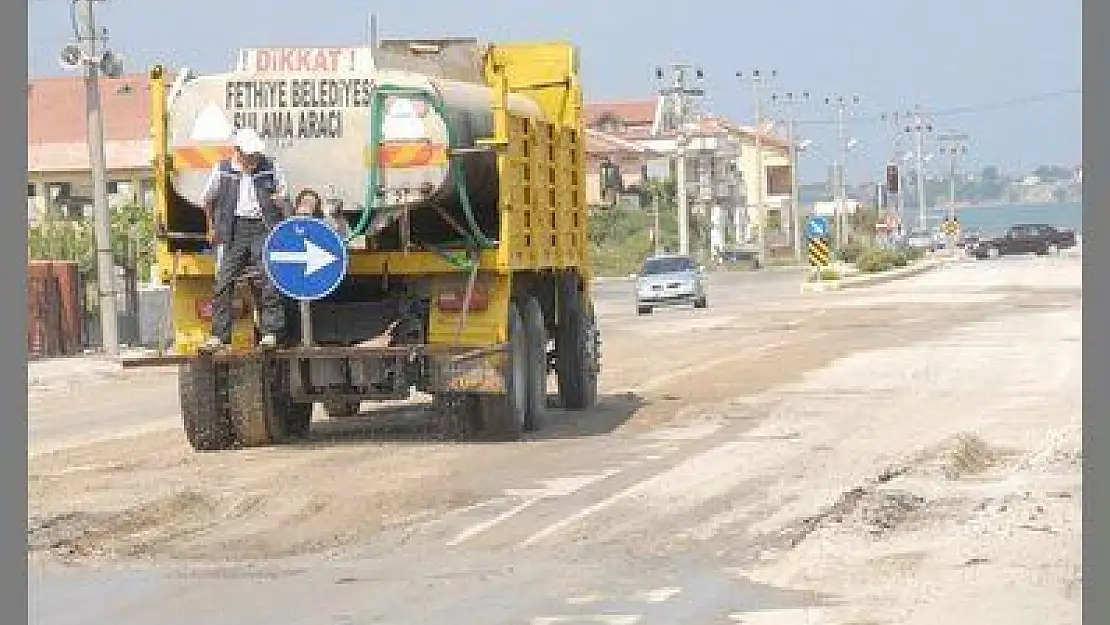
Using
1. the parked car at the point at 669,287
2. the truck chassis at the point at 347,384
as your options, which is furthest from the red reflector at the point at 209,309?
the parked car at the point at 669,287

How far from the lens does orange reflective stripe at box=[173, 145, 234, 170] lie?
1738 centimetres

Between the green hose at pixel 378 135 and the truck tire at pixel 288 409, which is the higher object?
the green hose at pixel 378 135

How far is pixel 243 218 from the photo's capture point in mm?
17281

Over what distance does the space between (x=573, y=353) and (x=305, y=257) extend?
5422mm

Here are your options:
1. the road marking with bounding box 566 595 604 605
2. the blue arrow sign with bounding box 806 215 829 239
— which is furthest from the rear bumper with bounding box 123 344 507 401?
the blue arrow sign with bounding box 806 215 829 239

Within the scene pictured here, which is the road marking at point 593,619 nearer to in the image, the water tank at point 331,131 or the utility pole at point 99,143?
the water tank at point 331,131

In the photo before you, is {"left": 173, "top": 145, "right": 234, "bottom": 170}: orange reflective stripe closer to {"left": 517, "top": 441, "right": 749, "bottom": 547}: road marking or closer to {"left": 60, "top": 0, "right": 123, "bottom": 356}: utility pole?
{"left": 517, "top": 441, "right": 749, "bottom": 547}: road marking

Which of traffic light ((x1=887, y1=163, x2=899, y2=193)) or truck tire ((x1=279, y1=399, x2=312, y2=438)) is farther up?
traffic light ((x1=887, y1=163, x2=899, y2=193))

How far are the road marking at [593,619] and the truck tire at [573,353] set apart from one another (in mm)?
12075

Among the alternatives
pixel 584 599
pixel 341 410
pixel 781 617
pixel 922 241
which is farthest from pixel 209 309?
pixel 922 241

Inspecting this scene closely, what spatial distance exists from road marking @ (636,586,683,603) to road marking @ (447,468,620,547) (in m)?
2.02

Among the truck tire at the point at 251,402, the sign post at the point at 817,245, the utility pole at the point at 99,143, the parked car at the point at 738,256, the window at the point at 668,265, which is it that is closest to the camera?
the truck tire at the point at 251,402

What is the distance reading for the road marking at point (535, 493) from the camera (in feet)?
41.5

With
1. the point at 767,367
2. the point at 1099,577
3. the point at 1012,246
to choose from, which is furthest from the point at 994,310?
the point at 1012,246
